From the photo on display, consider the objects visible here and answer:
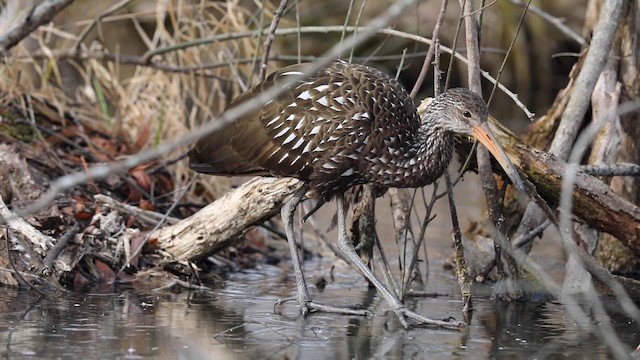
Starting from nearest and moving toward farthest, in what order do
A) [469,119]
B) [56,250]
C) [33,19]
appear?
[469,119] < [56,250] < [33,19]

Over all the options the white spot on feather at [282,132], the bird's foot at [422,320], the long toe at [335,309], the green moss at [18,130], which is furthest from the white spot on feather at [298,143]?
the green moss at [18,130]

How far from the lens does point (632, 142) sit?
7371 millimetres

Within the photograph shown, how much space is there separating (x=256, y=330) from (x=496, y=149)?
1485mm

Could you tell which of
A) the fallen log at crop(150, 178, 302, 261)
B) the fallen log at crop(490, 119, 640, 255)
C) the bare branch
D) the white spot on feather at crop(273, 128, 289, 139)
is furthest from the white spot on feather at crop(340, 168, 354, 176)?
the bare branch

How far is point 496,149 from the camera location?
17.9 feet

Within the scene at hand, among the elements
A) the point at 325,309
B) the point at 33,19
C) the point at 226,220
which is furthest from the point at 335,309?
the point at 33,19

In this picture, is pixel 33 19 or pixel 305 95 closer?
pixel 305 95

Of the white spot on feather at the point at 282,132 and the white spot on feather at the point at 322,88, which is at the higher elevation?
the white spot on feather at the point at 322,88

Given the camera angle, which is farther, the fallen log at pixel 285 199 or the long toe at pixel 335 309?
the fallen log at pixel 285 199

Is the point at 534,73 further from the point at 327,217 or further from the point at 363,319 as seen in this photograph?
the point at 363,319

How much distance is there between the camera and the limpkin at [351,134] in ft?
18.7

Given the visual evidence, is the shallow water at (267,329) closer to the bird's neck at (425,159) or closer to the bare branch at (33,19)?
the bird's neck at (425,159)

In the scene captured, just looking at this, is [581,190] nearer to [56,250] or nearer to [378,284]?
[378,284]

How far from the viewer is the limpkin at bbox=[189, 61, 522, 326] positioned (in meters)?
5.70
